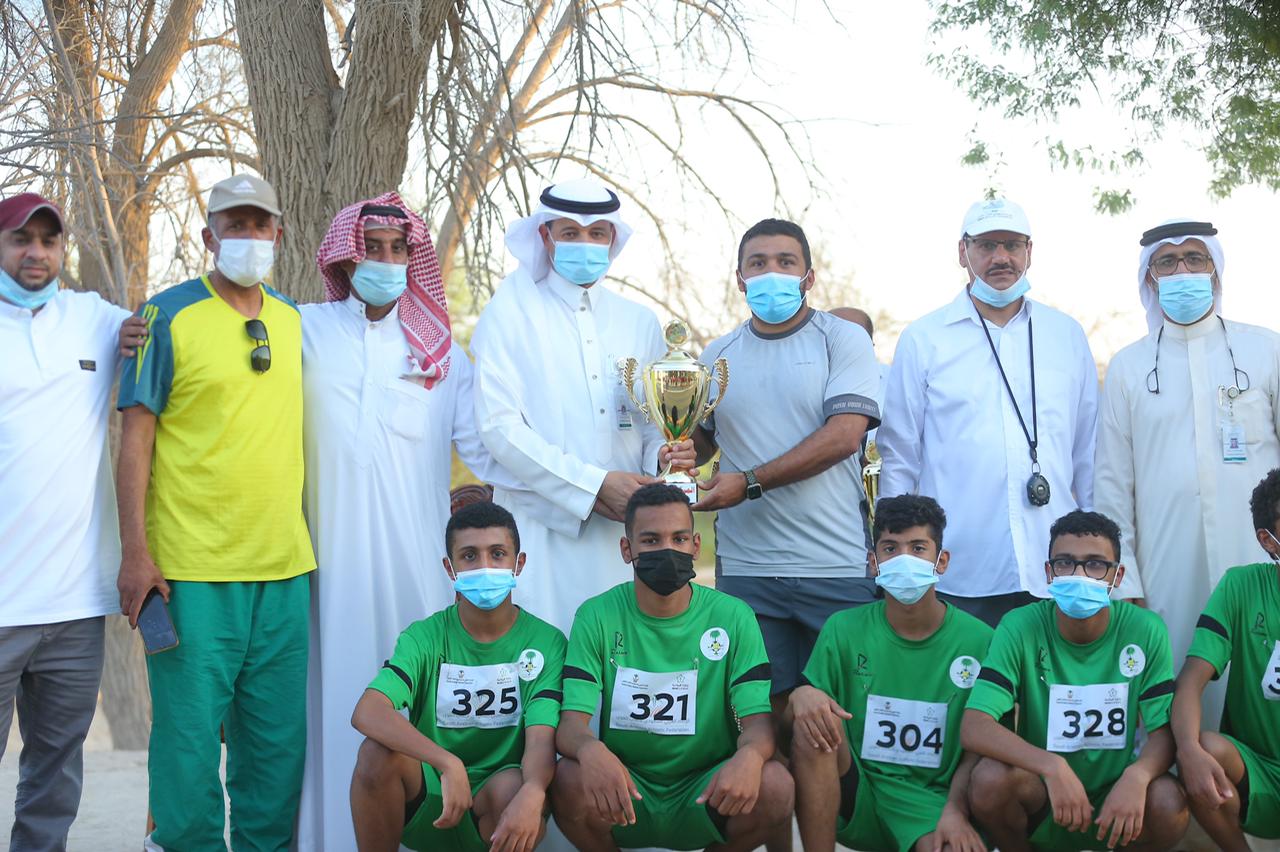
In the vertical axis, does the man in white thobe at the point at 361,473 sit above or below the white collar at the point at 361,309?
below

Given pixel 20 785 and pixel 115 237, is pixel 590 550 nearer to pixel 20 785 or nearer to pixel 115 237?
pixel 20 785

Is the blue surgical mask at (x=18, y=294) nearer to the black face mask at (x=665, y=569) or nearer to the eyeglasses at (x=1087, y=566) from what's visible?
the black face mask at (x=665, y=569)

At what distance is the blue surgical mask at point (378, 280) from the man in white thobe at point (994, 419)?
1.87 meters

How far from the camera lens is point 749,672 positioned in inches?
171

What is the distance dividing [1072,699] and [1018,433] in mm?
976

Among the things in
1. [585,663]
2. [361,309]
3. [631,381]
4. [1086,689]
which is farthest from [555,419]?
[1086,689]

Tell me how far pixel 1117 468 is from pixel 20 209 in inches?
152

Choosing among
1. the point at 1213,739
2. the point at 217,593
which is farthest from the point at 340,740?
the point at 1213,739

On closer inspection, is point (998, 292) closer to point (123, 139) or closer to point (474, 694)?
point (474, 694)

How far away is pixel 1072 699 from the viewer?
14.2 feet

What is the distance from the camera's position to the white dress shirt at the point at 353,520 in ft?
15.5

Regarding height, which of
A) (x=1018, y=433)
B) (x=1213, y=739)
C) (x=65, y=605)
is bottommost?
(x=1213, y=739)

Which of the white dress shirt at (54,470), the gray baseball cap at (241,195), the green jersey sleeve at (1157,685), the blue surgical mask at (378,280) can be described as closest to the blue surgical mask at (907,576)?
the green jersey sleeve at (1157,685)

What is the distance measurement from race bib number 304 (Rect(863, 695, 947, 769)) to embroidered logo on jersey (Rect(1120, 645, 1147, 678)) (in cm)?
59
